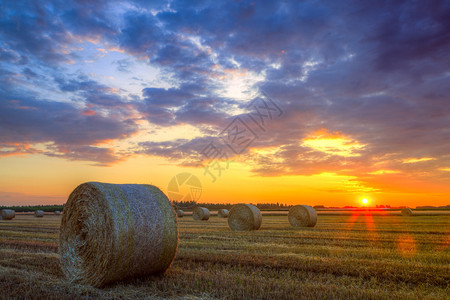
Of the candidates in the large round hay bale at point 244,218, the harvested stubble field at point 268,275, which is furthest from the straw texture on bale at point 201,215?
the harvested stubble field at point 268,275

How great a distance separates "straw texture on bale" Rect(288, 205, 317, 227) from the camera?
20.3 m

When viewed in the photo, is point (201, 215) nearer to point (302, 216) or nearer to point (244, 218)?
point (302, 216)

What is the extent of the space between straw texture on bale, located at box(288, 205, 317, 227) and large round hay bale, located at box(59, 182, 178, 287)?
13773mm

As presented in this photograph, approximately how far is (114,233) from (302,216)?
609 inches

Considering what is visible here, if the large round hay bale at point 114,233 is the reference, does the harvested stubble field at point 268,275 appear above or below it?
below

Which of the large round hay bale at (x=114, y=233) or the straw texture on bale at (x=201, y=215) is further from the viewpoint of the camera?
the straw texture on bale at (x=201, y=215)

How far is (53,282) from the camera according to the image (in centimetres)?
692

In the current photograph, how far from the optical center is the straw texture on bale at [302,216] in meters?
20.3

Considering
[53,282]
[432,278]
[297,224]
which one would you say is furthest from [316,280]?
[297,224]

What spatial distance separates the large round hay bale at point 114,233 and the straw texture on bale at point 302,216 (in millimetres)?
13773

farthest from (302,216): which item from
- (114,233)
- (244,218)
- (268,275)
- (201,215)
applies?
(114,233)

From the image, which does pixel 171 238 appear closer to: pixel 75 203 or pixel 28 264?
pixel 75 203

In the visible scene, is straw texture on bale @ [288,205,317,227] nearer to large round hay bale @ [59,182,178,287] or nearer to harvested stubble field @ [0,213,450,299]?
harvested stubble field @ [0,213,450,299]

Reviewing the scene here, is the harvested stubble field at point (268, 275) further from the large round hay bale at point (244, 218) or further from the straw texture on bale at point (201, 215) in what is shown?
the straw texture on bale at point (201, 215)
